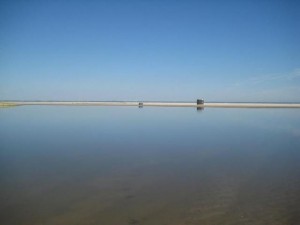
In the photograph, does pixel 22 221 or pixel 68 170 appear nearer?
pixel 22 221

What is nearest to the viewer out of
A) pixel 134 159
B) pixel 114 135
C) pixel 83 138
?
pixel 134 159

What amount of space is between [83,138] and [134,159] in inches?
225

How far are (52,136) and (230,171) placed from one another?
423 inches

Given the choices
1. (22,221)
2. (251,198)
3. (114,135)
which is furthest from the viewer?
(114,135)

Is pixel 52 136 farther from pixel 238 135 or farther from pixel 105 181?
pixel 238 135

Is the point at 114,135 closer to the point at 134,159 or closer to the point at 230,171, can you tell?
the point at 134,159

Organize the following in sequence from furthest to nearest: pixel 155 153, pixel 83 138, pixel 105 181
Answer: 1. pixel 83 138
2. pixel 155 153
3. pixel 105 181

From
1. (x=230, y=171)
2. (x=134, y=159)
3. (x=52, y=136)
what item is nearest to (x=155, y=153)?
(x=134, y=159)

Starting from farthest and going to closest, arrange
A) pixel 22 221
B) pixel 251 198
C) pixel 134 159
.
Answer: pixel 134 159
pixel 251 198
pixel 22 221

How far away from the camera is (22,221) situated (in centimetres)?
590

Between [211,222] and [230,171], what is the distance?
149 inches

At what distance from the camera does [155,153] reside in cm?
1215

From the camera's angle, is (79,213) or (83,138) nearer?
(79,213)

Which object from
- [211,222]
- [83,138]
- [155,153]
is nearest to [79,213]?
[211,222]
